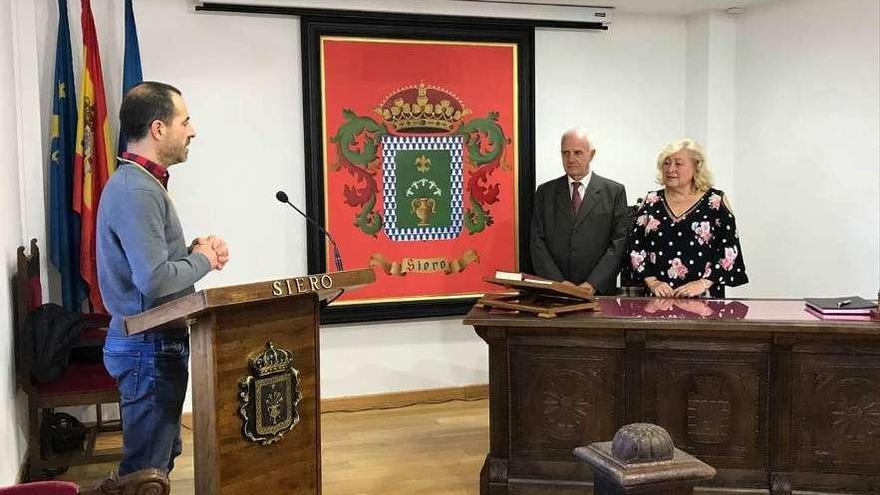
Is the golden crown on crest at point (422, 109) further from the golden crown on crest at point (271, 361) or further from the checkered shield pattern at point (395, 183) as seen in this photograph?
the golden crown on crest at point (271, 361)

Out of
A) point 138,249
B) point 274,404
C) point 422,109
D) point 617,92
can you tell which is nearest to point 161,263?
point 138,249

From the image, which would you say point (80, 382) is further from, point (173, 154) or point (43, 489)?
point (43, 489)

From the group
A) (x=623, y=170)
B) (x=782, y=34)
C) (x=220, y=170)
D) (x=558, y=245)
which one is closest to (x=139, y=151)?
(x=220, y=170)

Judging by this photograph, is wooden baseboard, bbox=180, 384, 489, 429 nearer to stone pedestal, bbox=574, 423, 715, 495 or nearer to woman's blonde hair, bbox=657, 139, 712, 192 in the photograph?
woman's blonde hair, bbox=657, 139, 712, 192

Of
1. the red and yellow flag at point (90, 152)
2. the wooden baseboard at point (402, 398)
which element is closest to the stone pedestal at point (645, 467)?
the red and yellow flag at point (90, 152)

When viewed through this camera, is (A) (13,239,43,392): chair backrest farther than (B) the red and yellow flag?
No

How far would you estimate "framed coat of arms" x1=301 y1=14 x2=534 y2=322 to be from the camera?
4.70 metres

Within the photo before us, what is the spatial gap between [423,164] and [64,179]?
1902 mm

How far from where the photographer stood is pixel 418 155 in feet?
16.0

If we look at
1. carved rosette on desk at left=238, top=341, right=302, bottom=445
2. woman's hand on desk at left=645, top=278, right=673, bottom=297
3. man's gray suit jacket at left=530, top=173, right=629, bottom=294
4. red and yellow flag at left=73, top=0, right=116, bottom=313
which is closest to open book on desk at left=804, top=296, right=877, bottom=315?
woman's hand on desk at left=645, top=278, right=673, bottom=297

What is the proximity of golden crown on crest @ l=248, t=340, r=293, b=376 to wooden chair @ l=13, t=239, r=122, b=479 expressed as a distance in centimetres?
154

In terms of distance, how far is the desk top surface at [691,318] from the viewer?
3137 mm

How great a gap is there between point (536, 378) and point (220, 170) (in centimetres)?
215

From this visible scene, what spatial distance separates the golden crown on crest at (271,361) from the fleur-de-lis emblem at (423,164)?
2.66 metres
